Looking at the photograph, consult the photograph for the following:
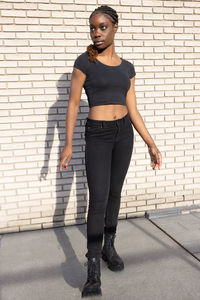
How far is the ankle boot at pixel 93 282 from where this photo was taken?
7.00 feet

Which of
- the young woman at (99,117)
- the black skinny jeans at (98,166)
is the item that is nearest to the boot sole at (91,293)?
the young woman at (99,117)

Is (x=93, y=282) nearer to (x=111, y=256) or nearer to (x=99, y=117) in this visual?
(x=111, y=256)

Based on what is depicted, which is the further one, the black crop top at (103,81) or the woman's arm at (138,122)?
the woman's arm at (138,122)

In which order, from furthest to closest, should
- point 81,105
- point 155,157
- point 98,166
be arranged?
point 81,105 → point 155,157 → point 98,166

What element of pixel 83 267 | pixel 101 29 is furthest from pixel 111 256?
pixel 101 29

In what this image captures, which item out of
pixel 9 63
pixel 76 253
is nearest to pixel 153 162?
pixel 76 253

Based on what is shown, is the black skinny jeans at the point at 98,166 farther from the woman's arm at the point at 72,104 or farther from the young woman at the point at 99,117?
the woman's arm at the point at 72,104

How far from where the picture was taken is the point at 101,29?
6.77 feet

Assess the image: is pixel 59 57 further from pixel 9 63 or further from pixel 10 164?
pixel 10 164

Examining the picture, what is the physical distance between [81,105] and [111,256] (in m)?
1.78

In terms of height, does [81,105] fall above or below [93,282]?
above

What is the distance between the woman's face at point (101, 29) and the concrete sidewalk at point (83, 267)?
1.91 metres

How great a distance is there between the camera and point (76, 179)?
11.6 ft

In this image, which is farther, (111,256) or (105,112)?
(111,256)
